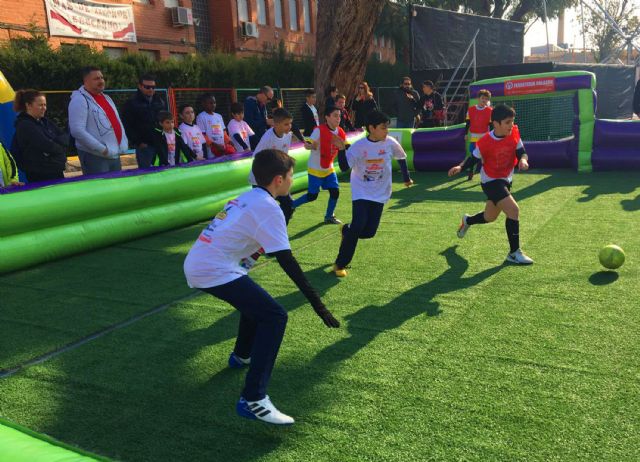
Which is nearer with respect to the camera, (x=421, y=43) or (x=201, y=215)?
(x=201, y=215)

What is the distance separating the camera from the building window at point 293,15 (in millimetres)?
33750

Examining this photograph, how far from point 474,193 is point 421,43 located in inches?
492

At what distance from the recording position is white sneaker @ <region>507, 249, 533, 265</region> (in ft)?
19.5

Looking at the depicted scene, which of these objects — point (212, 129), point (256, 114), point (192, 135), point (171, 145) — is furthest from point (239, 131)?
point (171, 145)

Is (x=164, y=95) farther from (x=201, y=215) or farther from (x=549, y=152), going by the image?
(x=549, y=152)

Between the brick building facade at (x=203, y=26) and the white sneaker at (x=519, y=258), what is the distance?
1740cm

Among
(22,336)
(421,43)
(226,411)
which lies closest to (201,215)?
(22,336)

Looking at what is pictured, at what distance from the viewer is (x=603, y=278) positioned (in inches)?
211

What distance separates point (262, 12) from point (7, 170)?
87.3 ft

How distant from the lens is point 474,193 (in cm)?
1032

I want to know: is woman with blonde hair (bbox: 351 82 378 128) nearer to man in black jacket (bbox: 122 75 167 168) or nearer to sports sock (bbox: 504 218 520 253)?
man in black jacket (bbox: 122 75 167 168)

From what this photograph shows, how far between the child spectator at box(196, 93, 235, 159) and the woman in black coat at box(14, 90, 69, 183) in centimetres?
338

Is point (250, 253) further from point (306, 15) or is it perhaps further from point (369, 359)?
point (306, 15)

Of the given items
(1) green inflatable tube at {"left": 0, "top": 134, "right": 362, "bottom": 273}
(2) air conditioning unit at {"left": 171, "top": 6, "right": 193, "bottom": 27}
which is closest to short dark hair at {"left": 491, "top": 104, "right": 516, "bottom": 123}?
(1) green inflatable tube at {"left": 0, "top": 134, "right": 362, "bottom": 273}
